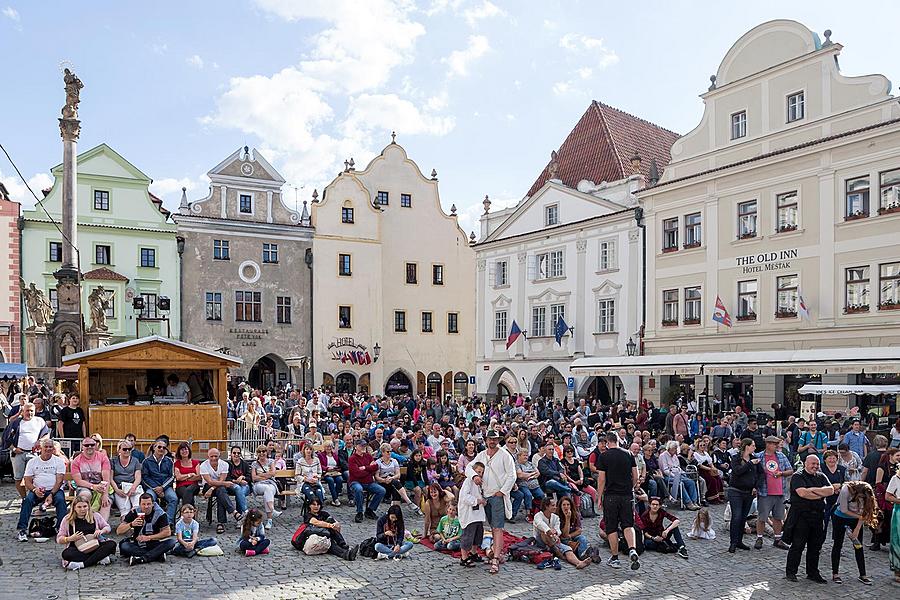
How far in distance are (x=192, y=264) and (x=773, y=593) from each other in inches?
1361

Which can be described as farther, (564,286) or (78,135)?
(564,286)

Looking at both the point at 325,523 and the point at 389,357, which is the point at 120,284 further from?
the point at 325,523

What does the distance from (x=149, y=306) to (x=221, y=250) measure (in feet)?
13.9

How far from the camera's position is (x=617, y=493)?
37.6 ft

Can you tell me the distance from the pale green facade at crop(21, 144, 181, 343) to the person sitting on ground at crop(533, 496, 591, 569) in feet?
99.3

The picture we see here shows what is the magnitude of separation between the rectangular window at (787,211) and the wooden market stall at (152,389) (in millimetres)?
18761

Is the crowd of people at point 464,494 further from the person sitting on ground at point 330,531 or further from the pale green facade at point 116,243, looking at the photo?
the pale green facade at point 116,243

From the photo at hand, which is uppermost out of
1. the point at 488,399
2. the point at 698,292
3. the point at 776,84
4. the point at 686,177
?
the point at 776,84

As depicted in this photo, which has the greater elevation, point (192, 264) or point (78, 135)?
point (78, 135)

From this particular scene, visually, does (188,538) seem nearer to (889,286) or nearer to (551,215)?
(889,286)

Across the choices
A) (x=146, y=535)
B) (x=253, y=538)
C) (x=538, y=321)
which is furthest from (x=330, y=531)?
(x=538, y=321)

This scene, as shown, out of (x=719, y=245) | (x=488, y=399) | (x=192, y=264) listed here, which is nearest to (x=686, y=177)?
(x=719, y=245)

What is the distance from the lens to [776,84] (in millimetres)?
28750

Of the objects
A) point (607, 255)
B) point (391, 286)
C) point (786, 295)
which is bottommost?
point (786, 295)
